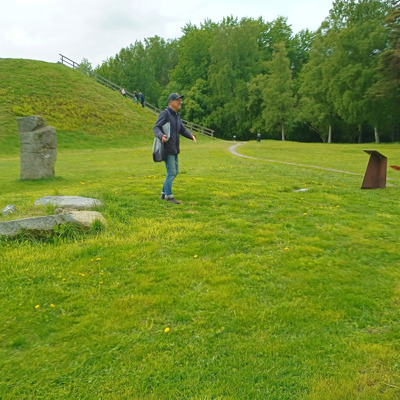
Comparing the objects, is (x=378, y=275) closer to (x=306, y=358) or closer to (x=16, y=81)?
(x=306, y=358)

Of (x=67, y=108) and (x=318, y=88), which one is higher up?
(x=318, y=88)

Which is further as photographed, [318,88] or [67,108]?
[318,88]

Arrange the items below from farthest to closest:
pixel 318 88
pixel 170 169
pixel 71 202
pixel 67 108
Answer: pixel 318 88 → pixel 67 108 → pixel 170 169 → pixel 71 202

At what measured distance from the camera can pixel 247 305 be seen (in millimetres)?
3520

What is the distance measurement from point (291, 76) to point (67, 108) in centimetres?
3417

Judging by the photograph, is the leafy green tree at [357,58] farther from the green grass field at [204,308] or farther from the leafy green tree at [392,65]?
the green grass field at [204,308]

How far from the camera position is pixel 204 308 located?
3.49m

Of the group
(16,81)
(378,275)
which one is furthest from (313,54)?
(378,275)

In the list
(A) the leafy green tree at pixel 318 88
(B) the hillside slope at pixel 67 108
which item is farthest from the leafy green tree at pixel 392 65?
(B) the hillside slope at pixel 67 108

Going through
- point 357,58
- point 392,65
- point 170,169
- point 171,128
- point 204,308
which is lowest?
point 204,308

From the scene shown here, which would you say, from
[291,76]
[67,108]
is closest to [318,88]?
[291,76]

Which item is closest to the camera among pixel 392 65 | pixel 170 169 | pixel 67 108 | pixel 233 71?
pixel 170 169

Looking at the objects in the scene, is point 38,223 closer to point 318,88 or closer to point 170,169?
point 170,169

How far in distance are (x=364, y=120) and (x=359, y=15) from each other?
12.6 metres
